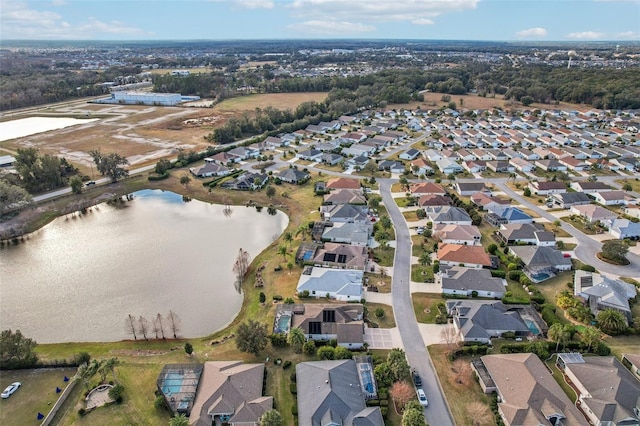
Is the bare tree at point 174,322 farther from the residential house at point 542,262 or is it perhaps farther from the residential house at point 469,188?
the residential house at point 469,188

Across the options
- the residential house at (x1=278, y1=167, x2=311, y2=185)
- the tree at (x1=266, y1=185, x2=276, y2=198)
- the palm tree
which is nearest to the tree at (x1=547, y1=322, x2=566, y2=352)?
the palm tree

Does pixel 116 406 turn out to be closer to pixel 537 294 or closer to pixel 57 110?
pixel 537 294

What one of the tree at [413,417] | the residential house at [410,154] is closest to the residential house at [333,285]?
the tree at [413,417]

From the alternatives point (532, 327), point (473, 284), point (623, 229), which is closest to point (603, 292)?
point (532, 327)

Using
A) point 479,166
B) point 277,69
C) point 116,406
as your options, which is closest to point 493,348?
point 116,406

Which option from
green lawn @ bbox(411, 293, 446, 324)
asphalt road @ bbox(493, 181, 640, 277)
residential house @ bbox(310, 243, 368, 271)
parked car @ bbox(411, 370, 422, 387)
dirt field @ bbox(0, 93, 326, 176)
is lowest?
parked car @ bbox(411, 370, 422, 387)

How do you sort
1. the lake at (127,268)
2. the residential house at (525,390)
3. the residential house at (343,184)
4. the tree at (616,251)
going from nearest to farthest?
1. the residential house at (525,390)
2. the lake at (127,268)
3. the tree at (616,251)
4. the residential house at (343,184)

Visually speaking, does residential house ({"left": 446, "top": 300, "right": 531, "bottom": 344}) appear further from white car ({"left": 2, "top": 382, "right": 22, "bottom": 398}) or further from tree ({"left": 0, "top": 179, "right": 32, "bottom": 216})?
tree ({"left": 0, "top": 179, "right": 32, "bottom": 216})
